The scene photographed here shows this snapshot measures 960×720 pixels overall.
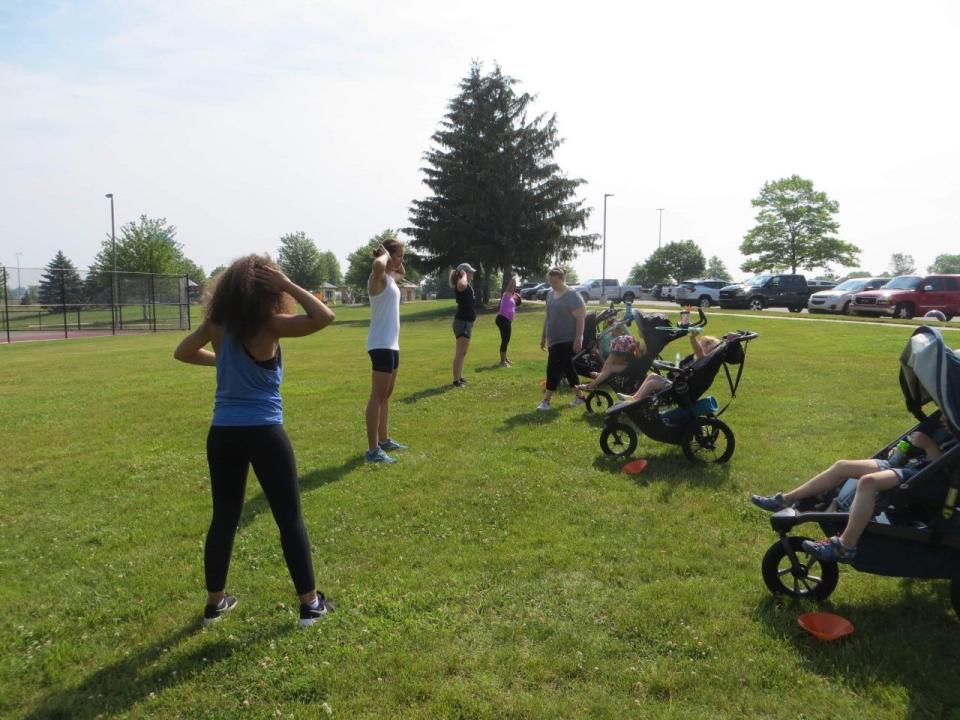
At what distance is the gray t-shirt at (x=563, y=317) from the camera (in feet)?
28.4

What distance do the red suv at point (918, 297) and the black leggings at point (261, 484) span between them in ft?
87.3

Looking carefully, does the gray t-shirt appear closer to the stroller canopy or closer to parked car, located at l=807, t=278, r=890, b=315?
the stroller canopy

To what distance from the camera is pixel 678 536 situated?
4637 mm

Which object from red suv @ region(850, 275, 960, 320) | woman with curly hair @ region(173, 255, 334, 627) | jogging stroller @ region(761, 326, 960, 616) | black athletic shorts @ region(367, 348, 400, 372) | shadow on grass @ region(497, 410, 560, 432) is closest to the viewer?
woman with curly hair @ region(173, 255, 334, 627)

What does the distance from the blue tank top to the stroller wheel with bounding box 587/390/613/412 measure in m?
5.68

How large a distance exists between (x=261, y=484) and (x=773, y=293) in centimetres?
3486

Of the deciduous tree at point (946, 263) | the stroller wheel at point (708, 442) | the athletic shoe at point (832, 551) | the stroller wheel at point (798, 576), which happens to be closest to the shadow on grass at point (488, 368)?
the stroller wheel at point (708, 442)

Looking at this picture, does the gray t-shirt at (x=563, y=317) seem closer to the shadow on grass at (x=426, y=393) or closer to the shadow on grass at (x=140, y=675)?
the shadow on grass at (x=426, y=393)

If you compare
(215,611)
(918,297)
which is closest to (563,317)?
(215,611)

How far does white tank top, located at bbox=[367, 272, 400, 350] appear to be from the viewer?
6.41m

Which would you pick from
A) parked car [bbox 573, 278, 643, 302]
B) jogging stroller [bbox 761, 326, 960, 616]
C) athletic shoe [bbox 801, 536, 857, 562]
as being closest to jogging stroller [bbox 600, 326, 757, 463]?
jogging stroller [bbox 761, 326, 960, 616]

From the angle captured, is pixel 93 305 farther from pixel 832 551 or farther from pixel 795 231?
pixel 795 231

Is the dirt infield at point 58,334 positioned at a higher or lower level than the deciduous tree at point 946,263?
lower

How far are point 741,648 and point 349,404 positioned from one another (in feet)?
24.3
